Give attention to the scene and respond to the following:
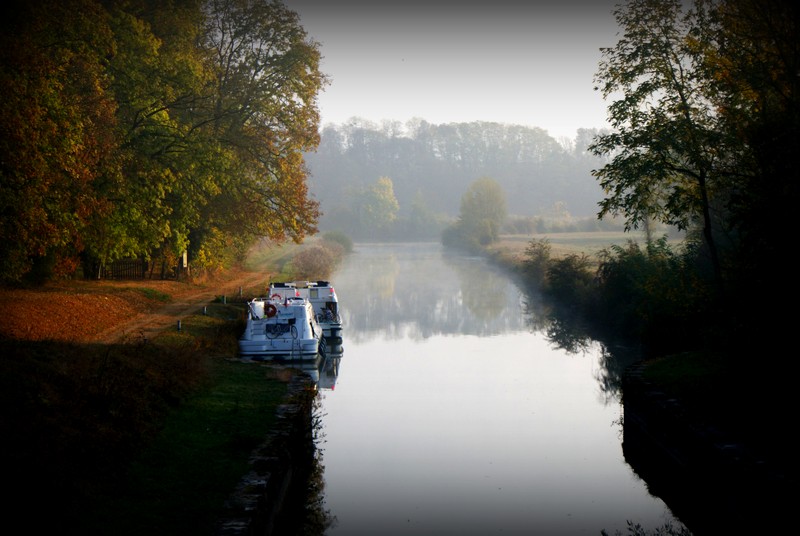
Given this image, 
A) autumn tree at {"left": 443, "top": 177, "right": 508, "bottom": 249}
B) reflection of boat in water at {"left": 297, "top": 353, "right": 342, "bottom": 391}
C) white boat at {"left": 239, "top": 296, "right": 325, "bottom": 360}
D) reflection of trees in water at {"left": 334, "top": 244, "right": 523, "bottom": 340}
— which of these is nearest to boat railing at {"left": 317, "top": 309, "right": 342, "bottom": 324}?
reflection of boat in water at {"left": 297, "top": 353, "right": 342, "bottom": 391}

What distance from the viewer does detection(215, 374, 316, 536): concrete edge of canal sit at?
8711 mm

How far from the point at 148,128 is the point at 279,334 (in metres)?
12.4

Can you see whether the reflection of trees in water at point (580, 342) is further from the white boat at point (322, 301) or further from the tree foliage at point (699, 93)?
the white boat at point (322, 301)

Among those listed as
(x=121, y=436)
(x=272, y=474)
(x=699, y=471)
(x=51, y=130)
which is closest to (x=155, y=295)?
(x=51, y=130)

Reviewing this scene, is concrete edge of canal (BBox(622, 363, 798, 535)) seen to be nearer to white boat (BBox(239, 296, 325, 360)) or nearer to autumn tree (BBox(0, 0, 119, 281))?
white boat (BBox(239, 296, 325, 360))

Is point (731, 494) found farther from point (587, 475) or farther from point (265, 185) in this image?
point (265, 185)

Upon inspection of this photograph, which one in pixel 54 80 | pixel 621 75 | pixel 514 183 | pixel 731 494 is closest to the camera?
pixel 731 494

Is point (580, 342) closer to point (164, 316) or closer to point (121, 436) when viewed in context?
point (164, 316)

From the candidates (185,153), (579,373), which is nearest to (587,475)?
(579,373)

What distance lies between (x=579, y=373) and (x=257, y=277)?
2800 cm

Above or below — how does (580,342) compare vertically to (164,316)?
below

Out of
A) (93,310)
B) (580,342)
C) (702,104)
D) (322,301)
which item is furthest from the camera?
(580,342)

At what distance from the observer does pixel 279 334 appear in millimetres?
23188

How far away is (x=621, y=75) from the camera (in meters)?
19.5
